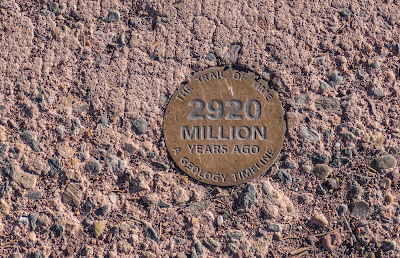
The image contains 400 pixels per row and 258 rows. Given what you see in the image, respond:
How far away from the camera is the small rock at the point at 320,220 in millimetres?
2645

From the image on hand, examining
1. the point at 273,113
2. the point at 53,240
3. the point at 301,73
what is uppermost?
the point at 301,73

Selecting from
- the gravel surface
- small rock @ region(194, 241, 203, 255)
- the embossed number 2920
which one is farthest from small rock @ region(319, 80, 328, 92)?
small rock @ region(194, 241, 203, 255)

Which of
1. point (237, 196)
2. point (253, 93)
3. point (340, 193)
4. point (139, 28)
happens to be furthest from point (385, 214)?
point (139, 28)

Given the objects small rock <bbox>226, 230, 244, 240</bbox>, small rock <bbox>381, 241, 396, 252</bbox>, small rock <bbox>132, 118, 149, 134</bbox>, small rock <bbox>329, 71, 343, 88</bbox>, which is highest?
small rock <bbox>329, 71, 343, 88</bbox>

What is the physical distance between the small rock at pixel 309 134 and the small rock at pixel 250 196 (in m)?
0.43

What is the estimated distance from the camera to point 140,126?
2713 mm

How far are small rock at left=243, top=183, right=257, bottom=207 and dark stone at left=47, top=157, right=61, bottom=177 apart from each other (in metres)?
1.11

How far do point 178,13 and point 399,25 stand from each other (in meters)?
1.35

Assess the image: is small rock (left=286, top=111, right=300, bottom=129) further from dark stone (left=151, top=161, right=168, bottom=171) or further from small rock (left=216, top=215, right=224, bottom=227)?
dark stone (left=151, top=161, right=168, bottom=171)

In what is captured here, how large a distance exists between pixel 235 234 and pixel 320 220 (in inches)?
19.8

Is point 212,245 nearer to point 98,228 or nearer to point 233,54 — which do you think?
point 98,228

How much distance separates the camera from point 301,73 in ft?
8.96

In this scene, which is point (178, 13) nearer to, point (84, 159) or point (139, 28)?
point (139, 28)

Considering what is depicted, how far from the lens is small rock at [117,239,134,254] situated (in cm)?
264
